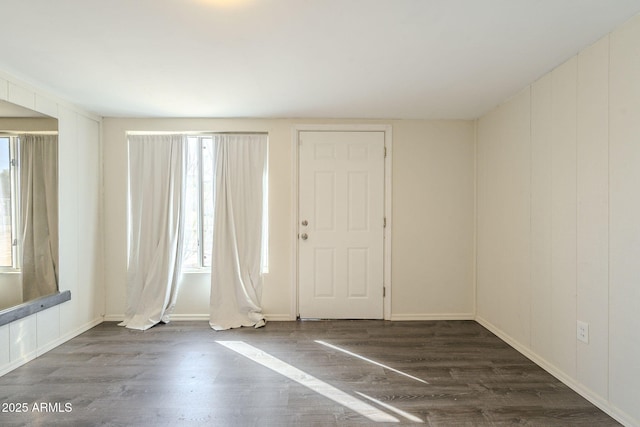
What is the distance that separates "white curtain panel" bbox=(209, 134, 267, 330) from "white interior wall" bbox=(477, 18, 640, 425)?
2448 mm

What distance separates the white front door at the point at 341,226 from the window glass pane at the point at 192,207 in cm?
116

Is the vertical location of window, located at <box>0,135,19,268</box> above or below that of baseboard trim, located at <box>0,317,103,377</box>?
above

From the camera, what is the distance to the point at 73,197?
3.06 m

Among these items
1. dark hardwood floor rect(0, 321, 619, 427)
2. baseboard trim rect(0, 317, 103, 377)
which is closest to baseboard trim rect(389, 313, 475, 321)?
dark hardwood floor rect(0, 321, 619, 427)

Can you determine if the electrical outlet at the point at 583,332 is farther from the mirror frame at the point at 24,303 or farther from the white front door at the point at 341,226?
the mirror frame at the point at 24,303

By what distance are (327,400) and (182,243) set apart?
7.41 ft

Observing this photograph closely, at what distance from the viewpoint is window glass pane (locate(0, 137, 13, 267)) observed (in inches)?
92.5

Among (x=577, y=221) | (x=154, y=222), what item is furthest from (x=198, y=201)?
(x=577, y=221)

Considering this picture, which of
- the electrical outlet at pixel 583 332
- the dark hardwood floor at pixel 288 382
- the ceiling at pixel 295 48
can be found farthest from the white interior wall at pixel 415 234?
the electrical outlet at pixel 583 332

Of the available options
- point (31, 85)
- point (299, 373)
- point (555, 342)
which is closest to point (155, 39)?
point (31, 85)

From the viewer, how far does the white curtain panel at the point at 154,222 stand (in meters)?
3.36

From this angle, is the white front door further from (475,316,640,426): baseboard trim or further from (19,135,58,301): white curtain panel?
(19,135,58,301): white curtain panel

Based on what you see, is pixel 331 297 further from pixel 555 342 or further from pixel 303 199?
pixel 555 342

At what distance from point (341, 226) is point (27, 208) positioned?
278cm
